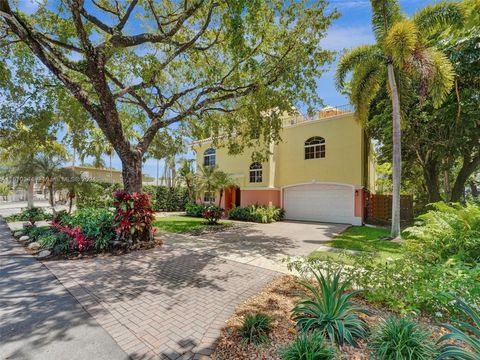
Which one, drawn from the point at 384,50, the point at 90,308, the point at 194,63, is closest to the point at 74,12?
the point at 194,63

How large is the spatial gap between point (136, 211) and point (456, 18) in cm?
1413

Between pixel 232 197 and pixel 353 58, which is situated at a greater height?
pixel 353 58

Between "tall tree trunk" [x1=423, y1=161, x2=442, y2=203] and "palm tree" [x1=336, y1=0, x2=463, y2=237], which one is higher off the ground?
"palm tree" [x1=336, y1=0, x2=463, y2=237]

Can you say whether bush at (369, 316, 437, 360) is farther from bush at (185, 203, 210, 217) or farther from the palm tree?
bush at (185, 203, 210, 217)

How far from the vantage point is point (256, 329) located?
11.2 feet

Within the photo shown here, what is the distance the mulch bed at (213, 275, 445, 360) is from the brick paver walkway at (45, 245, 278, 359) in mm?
190

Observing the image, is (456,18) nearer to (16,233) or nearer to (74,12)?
(74,12)

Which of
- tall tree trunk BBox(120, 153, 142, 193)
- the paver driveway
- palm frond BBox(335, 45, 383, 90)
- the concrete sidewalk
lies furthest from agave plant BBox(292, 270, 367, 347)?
palm frond BBox(335, 45, 383, 90)

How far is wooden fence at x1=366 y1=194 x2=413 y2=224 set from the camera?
1655 centimetres

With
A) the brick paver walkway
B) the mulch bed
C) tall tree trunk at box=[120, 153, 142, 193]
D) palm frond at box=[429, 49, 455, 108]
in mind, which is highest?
palm frond at box=[429, 49, 455, 108]

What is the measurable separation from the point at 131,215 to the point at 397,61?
11.7 metres

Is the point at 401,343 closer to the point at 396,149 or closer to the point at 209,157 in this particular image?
the point at 396,149

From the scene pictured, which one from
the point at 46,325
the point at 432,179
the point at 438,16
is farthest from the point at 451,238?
the point at 432,179

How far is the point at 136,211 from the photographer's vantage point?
8914mm
